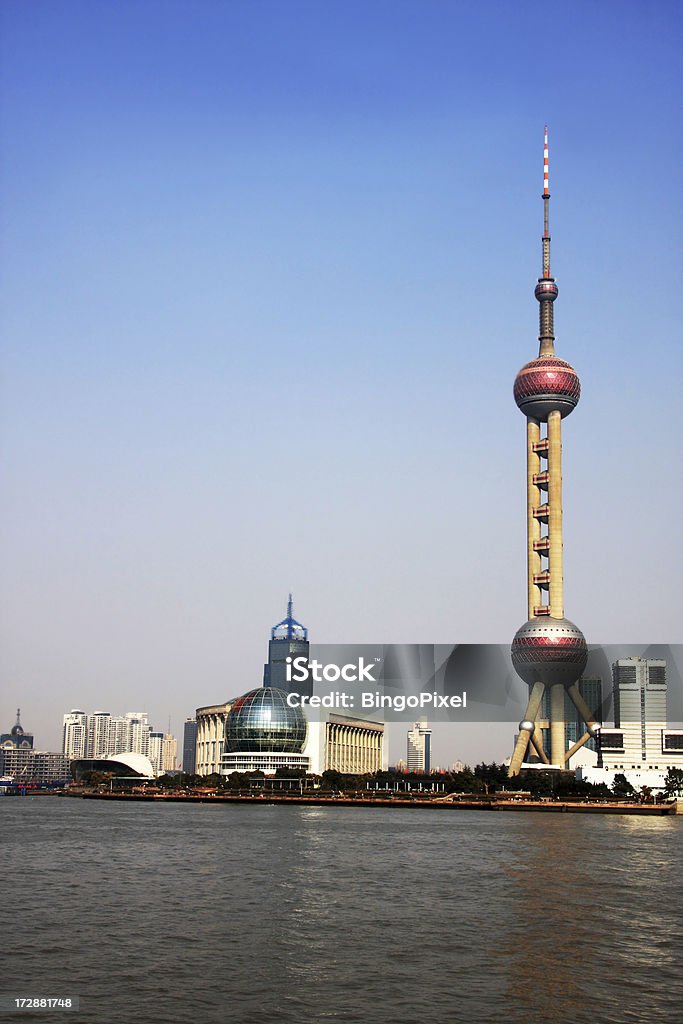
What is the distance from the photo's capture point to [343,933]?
37438 millimetres

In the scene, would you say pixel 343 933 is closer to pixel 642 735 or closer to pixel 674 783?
pixel 674 783

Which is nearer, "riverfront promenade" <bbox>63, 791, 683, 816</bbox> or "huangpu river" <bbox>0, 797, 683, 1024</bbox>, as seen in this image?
"huangpu river" <bbox>0, 797, 683, 1024</bbox>

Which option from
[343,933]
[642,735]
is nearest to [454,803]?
[642,735]

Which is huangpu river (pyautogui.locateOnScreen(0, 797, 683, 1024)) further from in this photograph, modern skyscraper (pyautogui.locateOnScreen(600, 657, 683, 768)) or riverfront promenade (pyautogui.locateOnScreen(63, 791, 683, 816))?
modern skyscraper (pyautogui.locateOnScreen(600, 657, 683, 768))

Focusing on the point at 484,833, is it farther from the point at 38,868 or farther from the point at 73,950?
the point at 73,950

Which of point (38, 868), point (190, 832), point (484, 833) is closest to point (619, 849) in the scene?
point (484, 833)

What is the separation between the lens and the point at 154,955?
3312cm

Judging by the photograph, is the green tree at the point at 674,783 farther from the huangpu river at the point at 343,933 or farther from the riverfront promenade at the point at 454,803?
the huangpu river at the point at 343,933

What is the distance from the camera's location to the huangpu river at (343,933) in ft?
90.8

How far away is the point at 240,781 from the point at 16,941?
495 ft

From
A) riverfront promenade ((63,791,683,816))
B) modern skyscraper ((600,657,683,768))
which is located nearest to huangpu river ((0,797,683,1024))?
riverfront promenade ((63,791,683,816))

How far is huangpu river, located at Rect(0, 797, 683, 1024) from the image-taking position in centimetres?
2769

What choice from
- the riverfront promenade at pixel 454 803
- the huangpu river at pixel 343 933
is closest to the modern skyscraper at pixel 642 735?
the riverfront promenade at pixel 454 803

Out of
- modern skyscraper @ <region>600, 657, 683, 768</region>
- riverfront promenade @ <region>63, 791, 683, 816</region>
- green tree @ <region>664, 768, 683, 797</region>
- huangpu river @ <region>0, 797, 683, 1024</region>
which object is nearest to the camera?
huangpu river @ <region>0, 797, 683, 1024</region>
